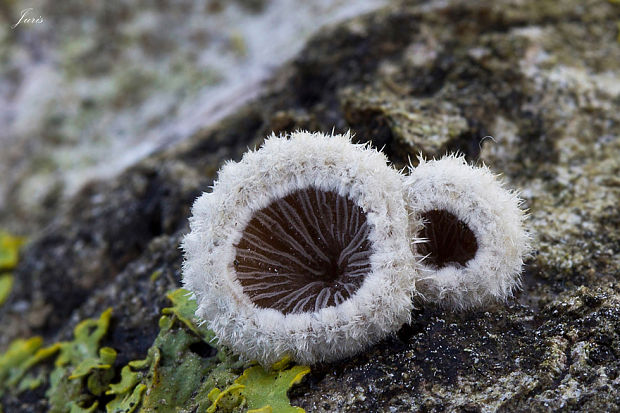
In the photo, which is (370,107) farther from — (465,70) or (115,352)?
(115,352)

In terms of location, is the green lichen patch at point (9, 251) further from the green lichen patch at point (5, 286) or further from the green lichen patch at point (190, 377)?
the green lichen patch at point (190, 377)

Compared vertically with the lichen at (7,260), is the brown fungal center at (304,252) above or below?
below

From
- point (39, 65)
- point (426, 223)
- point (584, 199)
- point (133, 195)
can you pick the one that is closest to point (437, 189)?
point (426, 223)

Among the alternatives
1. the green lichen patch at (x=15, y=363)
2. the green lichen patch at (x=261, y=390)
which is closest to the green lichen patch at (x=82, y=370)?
the green lichen patch at (x=15, y=363)

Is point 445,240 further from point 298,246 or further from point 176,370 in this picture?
point 176,370

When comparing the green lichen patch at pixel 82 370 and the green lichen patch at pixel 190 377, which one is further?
the green lichen patch at pixel 82 370

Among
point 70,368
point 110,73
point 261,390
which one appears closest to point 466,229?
point 261,390
